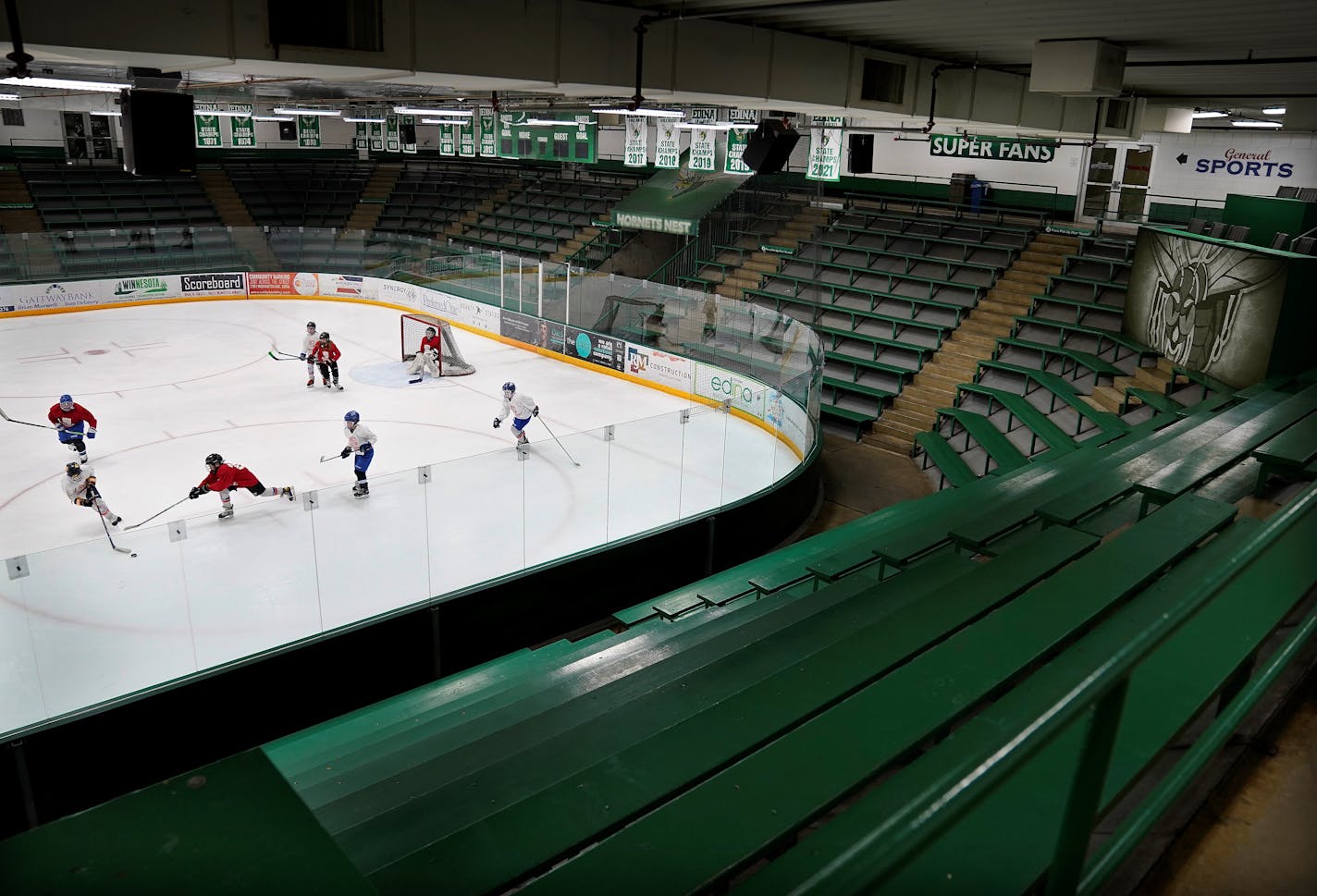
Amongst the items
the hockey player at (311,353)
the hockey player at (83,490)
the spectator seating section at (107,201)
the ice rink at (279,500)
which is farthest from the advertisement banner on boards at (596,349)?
the spectator seating section at (107,201)

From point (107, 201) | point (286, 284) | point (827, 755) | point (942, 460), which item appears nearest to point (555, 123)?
point (942, 460)

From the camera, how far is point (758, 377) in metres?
16.7

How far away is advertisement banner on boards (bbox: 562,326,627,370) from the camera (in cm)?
2080

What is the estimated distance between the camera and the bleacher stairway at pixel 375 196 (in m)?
41.3

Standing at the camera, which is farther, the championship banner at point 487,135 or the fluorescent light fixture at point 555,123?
the championship banner at point 487,135

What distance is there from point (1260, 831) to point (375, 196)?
44.3 m

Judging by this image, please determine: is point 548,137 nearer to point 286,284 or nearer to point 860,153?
point 860,153

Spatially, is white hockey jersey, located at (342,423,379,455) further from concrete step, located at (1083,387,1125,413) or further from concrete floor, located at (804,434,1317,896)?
concrete step, located at (1083,387,1125,413)

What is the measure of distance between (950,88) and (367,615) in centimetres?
989

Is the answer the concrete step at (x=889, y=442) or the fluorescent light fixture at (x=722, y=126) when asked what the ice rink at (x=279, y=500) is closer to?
the concrete step at (x=889, y=442)

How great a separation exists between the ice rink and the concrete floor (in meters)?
6.80

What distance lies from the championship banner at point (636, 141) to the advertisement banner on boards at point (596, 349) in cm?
380

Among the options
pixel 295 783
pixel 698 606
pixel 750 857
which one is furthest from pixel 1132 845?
pixel 698 606

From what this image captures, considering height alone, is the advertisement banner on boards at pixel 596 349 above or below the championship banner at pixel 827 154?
below
